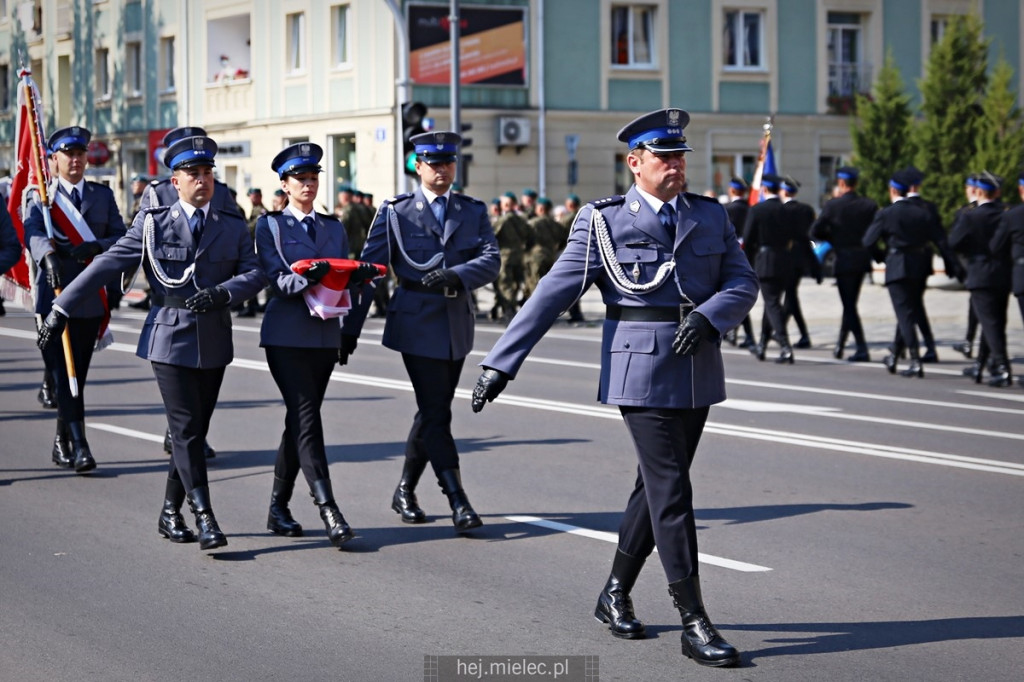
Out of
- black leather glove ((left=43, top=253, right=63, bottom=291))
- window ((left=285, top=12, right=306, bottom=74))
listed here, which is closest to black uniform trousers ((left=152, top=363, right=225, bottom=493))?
black leather glove ((left=43, top=253, right=63, bottom=291))

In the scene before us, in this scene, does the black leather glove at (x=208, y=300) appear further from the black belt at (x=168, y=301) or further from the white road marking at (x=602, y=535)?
the white road marking at (x=602, y=535)

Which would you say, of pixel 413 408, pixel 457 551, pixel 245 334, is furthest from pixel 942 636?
pixel 245 334

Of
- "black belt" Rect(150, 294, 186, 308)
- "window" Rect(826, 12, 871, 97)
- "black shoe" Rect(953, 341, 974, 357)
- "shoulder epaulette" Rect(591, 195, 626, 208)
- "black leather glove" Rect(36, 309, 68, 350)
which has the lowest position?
"black shoe" Rect(953, 341, 974, 357)

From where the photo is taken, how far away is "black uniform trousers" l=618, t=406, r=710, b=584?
599cm

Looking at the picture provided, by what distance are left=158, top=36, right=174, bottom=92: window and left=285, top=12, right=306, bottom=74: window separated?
257 inches

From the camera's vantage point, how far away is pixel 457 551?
7.85m

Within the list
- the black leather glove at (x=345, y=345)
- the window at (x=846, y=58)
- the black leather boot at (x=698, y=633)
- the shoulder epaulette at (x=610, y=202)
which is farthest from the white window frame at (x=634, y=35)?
the black leather boot at (x=698, y=633)

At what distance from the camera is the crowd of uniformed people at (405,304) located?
6117 mm

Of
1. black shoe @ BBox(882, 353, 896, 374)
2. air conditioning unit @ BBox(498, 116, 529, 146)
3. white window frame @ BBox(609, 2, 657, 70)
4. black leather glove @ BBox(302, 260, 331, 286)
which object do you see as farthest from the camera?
white window frame @ BBox(609, 2, 657, 70)

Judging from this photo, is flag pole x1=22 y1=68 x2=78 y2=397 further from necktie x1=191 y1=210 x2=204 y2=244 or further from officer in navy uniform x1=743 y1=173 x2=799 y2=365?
officer in navy uniform x1=743 y1=173 x2=799 y2=365

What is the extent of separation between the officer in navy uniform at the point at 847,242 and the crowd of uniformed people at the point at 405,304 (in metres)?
9.10

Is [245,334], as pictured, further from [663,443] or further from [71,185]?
[663,443]

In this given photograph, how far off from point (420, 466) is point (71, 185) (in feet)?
11.0

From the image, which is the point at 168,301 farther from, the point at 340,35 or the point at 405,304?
the point at 340,35
